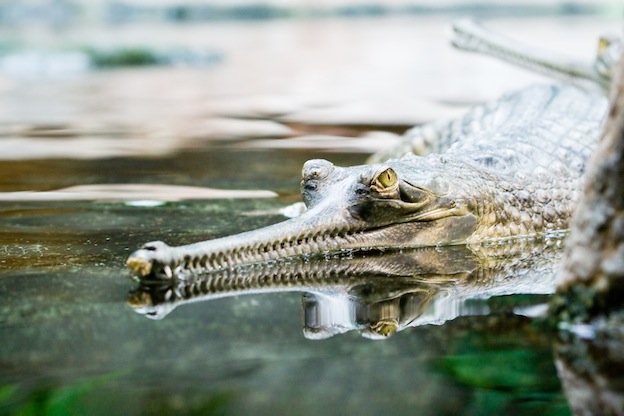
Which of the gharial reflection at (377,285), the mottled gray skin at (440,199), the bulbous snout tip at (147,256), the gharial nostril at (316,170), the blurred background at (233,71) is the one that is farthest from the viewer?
the blurred background at (233,71)

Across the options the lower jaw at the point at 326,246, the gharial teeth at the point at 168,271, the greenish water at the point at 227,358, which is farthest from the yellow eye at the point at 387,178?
the gharial teeth at the point at 168,271

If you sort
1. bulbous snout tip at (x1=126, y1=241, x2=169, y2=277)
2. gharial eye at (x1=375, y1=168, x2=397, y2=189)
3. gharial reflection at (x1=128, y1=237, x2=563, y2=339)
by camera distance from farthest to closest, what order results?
gharial eye at (x1=375, y1=168, x2=397, y2=189), bulbous snout tip at (x1=126, y1=241, x2=169, y2=277), gharial reflection at (x1=128, y1=237, x2=563, y2=339)

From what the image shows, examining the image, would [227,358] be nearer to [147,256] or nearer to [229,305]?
[229,305]

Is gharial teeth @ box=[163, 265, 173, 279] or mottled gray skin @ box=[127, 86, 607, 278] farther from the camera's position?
mottled gray skin @ box=[127, 86, 607, 278]

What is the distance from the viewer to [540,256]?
404cm

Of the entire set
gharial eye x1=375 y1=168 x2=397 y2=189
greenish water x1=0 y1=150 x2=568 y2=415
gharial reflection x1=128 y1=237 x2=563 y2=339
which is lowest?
gharial reflection x1=128 y1=237 x2=563 y2=339

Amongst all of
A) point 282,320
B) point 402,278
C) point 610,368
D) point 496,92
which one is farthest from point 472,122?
point 496,92

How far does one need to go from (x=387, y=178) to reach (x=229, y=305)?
3.10 feet

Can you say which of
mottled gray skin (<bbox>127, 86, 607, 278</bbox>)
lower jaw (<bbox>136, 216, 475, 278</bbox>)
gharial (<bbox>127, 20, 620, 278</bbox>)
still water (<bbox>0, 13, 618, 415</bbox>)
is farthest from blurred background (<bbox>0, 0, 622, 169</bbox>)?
lower jaw (<bbox>136, 216, 475, 278</bbox>)

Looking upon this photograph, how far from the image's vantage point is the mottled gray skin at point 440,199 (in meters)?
3.51

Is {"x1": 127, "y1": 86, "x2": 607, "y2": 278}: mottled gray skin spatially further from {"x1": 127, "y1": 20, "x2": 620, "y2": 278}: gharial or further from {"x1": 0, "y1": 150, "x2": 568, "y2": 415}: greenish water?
{"x1": 0, "y1": 150, "x2": 568, "y2": 415}: greenish water

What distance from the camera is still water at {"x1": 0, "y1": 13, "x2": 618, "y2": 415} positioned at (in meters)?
2.43

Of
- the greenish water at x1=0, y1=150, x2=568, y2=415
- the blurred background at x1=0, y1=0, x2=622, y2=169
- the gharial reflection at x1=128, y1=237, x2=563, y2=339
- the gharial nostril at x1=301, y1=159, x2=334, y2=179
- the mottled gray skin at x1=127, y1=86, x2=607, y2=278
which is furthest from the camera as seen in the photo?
the blurred background at x1=0, y1=0, x2=622, y2=169

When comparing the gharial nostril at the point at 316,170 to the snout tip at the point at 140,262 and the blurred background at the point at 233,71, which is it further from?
the blurred background at the point at 233,71
